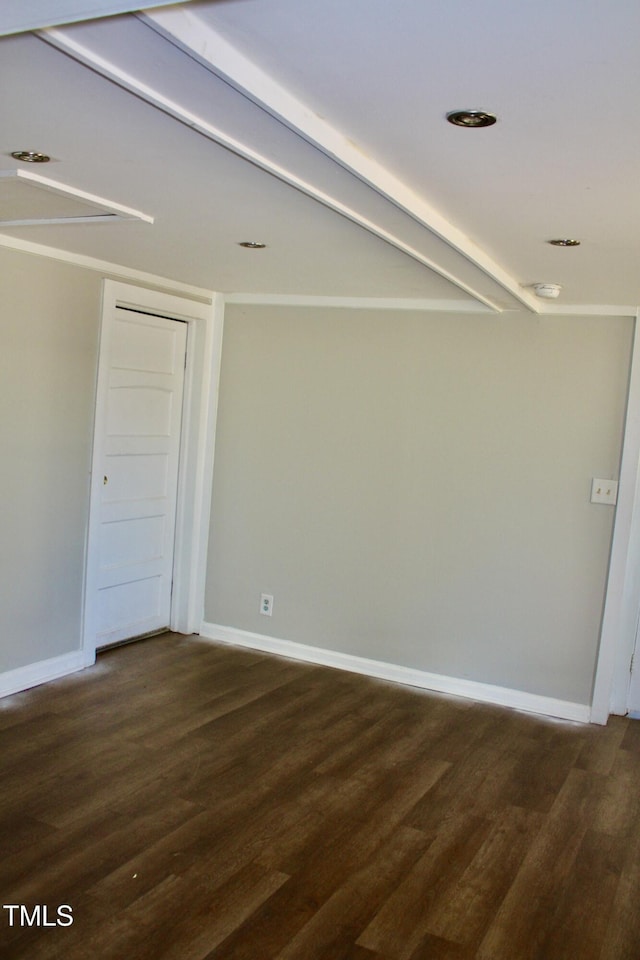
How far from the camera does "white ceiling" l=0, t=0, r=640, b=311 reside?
149 centimetres

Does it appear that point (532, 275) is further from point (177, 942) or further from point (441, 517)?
point (177, 942)

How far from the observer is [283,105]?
181 centimetres

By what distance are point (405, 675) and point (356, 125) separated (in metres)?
3.42

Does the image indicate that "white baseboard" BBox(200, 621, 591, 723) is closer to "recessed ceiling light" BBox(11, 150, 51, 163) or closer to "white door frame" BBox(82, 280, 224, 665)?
"white door frame" BBox(82, 280, 224, 665)

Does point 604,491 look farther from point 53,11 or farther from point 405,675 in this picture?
point 53,11

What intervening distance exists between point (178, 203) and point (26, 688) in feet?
8.38

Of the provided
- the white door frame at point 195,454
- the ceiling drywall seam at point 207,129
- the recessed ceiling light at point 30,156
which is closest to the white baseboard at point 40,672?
the white door frame at point 195,454

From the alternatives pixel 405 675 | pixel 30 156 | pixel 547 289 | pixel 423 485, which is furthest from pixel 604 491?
pixel 30 156

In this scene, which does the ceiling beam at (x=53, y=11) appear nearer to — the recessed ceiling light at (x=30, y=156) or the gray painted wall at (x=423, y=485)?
the recessed ceiling light at (x=30, y=156)

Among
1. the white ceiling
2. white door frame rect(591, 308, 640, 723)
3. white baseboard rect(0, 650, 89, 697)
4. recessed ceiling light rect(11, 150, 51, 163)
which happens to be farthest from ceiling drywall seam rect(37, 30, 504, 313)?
white baseboard rect(0, 650, 89, 697)

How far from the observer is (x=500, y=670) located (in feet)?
14.8

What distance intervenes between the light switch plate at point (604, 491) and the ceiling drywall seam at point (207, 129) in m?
1.73

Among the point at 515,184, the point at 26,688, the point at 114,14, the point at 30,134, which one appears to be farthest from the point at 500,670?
the point at 114,14

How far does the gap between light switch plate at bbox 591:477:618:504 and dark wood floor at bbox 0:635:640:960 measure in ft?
3.88
